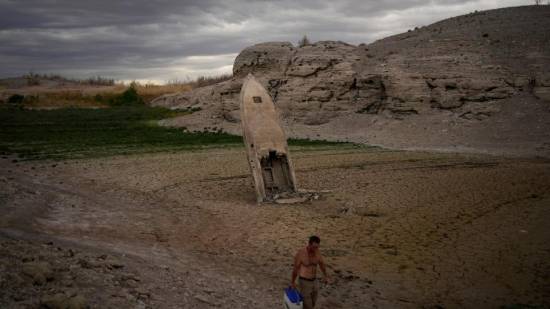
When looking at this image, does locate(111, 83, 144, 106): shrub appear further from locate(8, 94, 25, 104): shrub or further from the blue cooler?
the blue cooler

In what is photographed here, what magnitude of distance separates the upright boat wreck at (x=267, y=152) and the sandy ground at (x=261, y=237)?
34.0 inches

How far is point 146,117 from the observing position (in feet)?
138

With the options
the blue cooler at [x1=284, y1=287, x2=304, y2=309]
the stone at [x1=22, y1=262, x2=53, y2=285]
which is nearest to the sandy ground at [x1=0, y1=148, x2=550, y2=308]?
the stone at [x1=22, y1=262, x2=53, y2=285]

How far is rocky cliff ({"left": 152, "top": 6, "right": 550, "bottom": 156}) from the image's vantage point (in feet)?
83.5

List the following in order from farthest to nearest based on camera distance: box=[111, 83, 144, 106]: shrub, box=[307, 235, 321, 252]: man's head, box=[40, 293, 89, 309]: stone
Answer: box=[111, 83, 144, 106]: shrub, box=[307, 235, 321, 252]: man's head, box=[40, 293, 89, 309]: stone

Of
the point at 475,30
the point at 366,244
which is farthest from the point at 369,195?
the point at 475,30

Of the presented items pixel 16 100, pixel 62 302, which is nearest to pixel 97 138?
pixel 62 302

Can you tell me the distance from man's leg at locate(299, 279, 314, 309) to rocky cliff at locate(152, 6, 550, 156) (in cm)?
1781

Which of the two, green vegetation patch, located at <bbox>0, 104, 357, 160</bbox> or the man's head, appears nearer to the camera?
the man's head

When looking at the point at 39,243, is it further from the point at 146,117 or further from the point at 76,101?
the point at 76,101

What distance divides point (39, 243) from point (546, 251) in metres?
8.92

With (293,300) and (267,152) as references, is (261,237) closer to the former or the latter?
(293,300)

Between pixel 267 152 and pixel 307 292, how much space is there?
814cm

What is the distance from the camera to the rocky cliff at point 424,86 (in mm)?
25453
